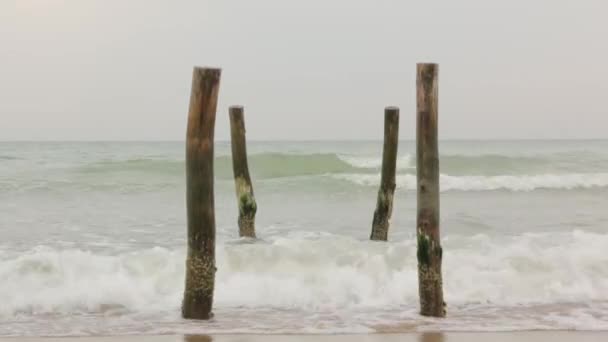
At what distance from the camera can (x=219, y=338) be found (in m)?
5.85

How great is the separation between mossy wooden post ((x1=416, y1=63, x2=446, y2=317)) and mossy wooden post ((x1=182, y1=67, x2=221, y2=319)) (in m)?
1.70

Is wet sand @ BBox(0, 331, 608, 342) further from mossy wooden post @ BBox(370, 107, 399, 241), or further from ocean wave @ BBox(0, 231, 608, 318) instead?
mossy wooden post @ BBox(370, 107, 399, 241)

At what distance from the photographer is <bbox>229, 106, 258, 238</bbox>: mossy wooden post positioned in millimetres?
10586

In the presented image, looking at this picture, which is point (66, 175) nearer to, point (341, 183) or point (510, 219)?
point (341, 183)

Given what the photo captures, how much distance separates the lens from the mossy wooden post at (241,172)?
417 inches

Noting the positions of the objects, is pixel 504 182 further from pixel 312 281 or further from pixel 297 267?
pixel 312 281

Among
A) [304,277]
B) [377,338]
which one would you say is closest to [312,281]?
[304,277]

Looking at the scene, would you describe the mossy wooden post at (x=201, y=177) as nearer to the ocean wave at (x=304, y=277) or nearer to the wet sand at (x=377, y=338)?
the wet sand at (x=377, y=338)

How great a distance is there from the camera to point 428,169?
635cm

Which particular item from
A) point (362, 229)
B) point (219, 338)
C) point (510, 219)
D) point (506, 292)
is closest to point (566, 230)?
point (510, 219)

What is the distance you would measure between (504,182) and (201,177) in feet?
62.7

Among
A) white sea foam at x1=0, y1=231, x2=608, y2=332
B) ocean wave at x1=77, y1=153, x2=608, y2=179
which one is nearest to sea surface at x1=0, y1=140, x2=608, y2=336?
white sea foam at x1=0, y1=231, x2=608, y2=332

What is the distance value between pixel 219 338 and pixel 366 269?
3.46 m

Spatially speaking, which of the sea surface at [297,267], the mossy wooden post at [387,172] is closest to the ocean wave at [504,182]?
the sea surface at [297,267]
